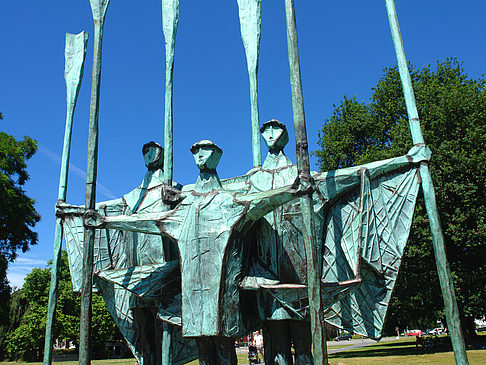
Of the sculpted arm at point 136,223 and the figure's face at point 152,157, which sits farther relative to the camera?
the figure's face at point 152,157

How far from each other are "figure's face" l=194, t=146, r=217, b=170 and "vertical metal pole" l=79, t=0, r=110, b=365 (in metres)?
1.30

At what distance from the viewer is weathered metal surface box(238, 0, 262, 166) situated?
6566 mm

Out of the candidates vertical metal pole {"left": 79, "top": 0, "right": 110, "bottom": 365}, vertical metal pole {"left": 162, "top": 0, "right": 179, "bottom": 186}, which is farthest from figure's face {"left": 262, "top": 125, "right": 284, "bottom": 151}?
vertical metal pole {"left": 79, "top": 0, "right": 110, "bottom": 365}

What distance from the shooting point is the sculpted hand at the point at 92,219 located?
507 cm

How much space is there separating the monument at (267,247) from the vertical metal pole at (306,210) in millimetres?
15

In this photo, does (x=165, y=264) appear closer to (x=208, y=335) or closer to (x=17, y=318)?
(x=208, y=335)

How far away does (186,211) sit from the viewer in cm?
525

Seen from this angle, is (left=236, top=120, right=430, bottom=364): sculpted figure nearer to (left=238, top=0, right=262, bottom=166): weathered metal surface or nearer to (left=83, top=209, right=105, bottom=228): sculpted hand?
(left=238, top=0, right=262, bottom=166): weathered metal surface

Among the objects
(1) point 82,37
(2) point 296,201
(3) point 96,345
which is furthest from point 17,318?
(2) point 296,201

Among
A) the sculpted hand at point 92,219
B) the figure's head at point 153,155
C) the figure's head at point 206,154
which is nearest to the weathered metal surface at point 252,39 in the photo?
the figure's head at point 206,154

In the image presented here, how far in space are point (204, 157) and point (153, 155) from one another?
1625mm

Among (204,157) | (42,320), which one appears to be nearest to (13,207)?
(42,320)

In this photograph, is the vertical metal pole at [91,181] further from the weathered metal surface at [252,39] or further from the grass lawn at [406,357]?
the grass lawn at [406,357]

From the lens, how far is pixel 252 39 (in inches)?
268
